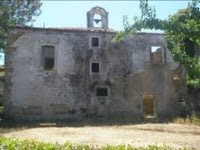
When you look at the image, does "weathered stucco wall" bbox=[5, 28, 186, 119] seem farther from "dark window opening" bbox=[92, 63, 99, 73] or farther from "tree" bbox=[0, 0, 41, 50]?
"tree" bbox=[0, 0, 41, 50]

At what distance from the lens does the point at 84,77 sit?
23.9 metres

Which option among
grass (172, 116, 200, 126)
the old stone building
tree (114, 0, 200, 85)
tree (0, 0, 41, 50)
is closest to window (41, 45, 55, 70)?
the old stone building

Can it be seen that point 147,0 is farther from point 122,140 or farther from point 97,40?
point 97,40

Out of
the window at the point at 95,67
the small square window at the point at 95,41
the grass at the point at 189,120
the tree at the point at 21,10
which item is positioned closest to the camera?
the grass at the point at 189,120

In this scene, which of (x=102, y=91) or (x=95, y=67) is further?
(x=95, y=67)

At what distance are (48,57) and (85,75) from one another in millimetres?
2792

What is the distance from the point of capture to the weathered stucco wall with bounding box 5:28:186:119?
904 inches

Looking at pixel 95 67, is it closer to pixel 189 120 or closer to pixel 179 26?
pixel 189 120

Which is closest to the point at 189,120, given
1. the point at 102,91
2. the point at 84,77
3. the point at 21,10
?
the point at 102,91

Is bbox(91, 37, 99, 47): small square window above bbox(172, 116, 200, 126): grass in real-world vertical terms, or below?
above

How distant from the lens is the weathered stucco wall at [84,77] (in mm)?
22969

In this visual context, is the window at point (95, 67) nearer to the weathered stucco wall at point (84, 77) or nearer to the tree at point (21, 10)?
the weathered stucco wall at point (84, 77)

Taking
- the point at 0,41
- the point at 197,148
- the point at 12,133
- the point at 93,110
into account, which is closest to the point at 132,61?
the point at 93,110

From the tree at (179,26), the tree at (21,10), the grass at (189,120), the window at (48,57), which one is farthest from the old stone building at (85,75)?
the tree at (179,26)
